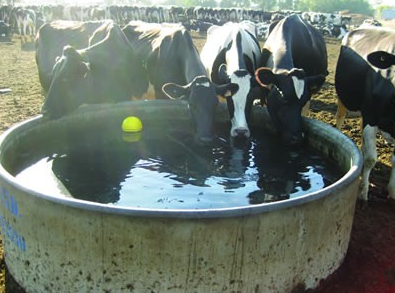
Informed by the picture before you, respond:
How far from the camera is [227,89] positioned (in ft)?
18.7

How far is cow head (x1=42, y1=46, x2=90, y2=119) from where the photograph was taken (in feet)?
17.7

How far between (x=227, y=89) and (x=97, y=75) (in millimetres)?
2056

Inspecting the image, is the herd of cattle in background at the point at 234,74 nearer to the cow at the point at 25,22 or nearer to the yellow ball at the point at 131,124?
the yellow ball at the point at 131,124

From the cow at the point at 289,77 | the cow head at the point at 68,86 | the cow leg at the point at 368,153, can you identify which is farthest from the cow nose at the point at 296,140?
the cow head at the point at 68,86

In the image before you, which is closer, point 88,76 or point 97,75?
point 88,76

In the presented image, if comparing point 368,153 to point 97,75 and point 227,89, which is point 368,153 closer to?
point 227,89

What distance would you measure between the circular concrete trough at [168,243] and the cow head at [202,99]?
2.20 metres

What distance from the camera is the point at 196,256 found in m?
2.91

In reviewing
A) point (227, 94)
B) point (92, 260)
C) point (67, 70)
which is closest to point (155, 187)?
point (92, 260)

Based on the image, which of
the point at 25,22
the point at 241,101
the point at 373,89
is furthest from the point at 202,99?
the point at 25,22

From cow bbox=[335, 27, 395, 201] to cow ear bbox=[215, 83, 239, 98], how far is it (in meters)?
1.51

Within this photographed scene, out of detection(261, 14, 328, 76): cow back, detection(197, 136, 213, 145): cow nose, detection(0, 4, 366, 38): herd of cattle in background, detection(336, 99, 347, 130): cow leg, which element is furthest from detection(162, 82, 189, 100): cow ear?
detection(0, 4, 366, 38): herd of cattle in background

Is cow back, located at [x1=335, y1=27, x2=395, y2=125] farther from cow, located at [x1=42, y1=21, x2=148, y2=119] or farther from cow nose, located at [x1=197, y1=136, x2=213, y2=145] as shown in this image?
cow, located at [x1=42, y1=21, x2=148, y2=119]

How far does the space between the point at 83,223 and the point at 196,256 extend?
2.37 feet
